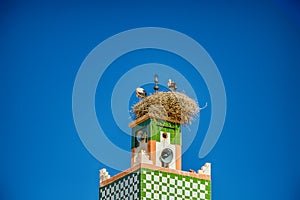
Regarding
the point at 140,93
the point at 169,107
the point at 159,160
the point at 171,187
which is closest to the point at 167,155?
the point at 159,160

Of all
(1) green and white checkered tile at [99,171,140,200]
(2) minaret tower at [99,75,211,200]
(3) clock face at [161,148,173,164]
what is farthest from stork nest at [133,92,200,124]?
(1) green and white checkered tile at [99,171,140,200]

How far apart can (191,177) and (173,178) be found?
0.52 meters

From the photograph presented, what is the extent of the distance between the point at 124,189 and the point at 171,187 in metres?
1.27

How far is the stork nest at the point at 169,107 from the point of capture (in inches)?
1682

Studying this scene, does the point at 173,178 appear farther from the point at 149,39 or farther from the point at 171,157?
the point at 149,39

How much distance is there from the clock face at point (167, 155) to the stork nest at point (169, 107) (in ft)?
3.07

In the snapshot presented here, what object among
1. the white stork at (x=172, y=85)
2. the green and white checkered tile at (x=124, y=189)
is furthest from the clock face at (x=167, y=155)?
the white stork at (x=172, y=85)

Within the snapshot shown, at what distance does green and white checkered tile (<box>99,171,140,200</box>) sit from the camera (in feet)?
135

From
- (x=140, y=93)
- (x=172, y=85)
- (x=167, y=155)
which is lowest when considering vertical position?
(x=167, y=155)

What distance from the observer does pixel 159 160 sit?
4200cm

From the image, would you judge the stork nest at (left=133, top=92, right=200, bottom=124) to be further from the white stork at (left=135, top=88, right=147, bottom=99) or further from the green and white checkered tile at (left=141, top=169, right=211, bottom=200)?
the green and white checkered tile at (left=141, top=169, right=211, bottom=200)

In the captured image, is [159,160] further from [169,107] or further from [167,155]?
[169,107]

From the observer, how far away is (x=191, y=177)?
41.8m

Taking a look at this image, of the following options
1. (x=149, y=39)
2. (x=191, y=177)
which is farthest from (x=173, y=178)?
(x=149, y=39)
